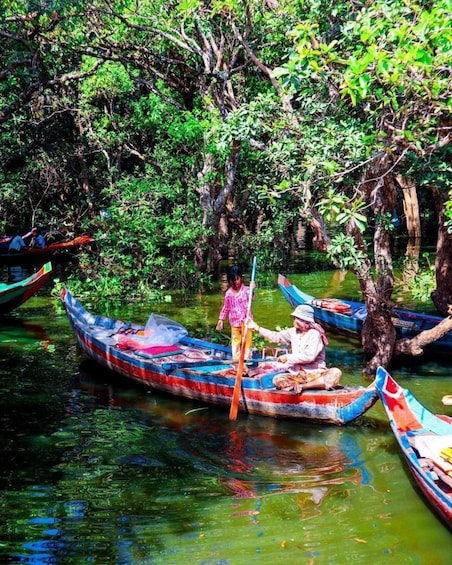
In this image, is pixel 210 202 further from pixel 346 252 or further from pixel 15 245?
pixel 346 252

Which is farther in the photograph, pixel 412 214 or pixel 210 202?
pixel 412 214

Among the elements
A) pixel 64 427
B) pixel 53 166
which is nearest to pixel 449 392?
pixel 64 427

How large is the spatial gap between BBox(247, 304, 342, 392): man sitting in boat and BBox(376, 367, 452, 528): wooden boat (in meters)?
0.95

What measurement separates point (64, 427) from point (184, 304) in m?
7.75

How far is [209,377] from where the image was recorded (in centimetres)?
875

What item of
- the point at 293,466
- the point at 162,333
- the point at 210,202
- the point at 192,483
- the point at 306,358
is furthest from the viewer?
the point at 210,202

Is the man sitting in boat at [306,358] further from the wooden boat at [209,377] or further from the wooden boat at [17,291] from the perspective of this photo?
the wooden boat at [17,291]

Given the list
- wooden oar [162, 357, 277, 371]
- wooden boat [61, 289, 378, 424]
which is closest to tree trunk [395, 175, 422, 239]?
wooden boat [61, 289, 378, 424]

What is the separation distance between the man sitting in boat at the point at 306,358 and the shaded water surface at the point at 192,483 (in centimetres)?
52

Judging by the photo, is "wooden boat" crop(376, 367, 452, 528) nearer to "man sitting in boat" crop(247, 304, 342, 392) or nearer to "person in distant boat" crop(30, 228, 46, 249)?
"man sitting in boat" crop(247, 304, 342, 392)

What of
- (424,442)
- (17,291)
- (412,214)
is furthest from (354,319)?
(412,214)

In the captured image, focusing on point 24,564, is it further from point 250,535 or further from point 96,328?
point 96,328

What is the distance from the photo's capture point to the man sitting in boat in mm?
7969

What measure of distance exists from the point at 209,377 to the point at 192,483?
225cm
